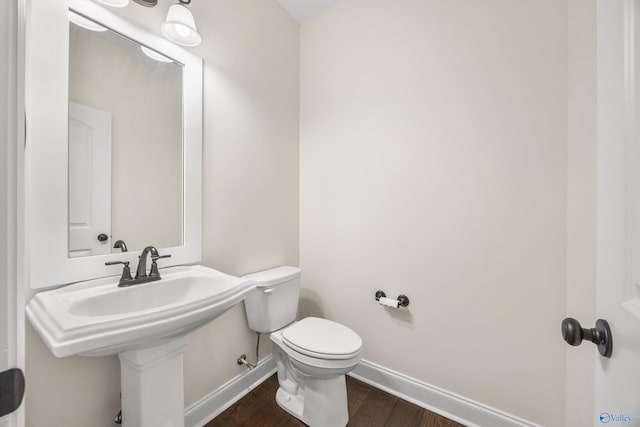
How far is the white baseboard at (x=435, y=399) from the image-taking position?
1.23 metres

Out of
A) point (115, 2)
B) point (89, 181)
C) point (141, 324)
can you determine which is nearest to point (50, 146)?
point (89, 181)

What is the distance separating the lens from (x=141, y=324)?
701mm

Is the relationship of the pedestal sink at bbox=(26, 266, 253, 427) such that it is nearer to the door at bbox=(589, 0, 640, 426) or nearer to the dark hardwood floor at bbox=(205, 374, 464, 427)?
the dark hardwood floor at bbox=(205, 374, 464, 427)

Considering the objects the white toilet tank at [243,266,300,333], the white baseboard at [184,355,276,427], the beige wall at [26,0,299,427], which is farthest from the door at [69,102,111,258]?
the white baseboard at [184,355,276,427]

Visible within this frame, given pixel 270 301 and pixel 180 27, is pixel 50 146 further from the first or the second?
pixel 270 301

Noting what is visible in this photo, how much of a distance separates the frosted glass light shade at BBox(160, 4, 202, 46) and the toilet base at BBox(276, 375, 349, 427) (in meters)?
1.81

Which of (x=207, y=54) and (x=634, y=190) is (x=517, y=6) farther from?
(x=207, y=54)

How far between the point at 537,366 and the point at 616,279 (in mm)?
1019

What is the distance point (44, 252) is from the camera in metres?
0.85

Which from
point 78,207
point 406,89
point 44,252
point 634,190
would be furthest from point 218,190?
point 634,190

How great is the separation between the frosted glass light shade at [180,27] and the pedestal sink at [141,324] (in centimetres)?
110

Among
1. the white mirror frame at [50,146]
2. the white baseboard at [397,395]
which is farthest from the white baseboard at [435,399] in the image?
the white mirror frame at [50,146]

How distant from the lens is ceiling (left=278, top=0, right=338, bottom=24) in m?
1.75

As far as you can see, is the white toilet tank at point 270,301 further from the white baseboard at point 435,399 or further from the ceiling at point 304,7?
the ceiling at point 304,7
